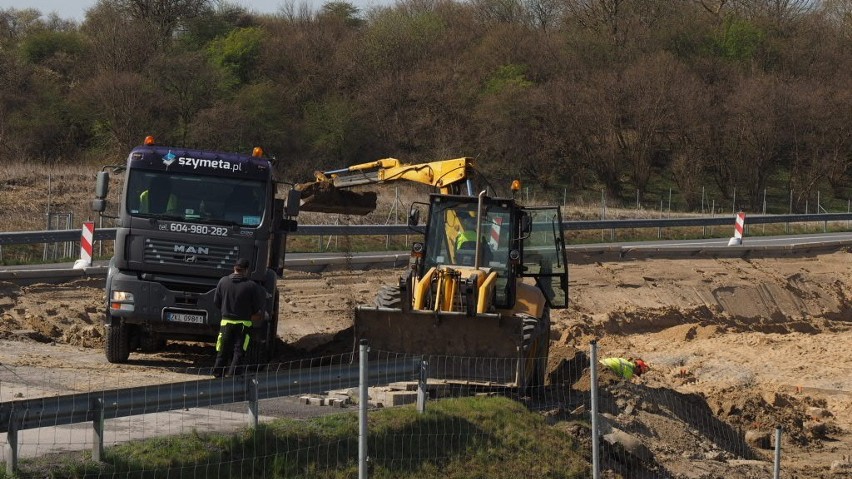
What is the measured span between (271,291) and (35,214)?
2006 centimetres

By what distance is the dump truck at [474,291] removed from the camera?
1370 cm

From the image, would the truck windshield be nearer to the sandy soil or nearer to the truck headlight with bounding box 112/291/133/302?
the truck headlight with bounding box 112/291/133/302

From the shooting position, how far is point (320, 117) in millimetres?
53188

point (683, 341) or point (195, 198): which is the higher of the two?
point (195, 198)

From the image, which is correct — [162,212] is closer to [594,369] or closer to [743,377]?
[594,369]

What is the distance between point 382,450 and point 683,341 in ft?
43.6

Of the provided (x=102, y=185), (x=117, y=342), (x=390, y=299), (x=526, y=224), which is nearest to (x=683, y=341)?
(x=526, y=224)

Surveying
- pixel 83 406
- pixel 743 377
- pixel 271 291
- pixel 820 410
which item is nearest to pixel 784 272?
pixel 743 377

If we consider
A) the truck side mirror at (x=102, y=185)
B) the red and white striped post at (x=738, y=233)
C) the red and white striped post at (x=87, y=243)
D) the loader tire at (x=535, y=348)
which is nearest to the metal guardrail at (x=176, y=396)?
the loader tire at (x=535, y=348)

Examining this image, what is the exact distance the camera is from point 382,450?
410 inches

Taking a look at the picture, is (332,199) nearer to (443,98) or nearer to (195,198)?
(195,198)

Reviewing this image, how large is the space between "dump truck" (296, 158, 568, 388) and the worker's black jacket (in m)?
1.23

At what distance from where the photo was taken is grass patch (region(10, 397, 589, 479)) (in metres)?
9.26

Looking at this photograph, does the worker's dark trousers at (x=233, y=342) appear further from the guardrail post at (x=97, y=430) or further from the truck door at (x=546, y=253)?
the guardrail post at (x=97, y=430)
